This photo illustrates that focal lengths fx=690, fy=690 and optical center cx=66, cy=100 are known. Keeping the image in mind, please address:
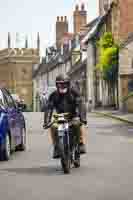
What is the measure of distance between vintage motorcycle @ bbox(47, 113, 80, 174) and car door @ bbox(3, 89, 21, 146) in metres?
3.06

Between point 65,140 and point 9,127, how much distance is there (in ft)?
10.1

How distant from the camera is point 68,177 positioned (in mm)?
11828

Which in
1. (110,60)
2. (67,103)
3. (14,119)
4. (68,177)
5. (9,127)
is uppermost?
(110,60)

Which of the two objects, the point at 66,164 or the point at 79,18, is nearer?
the point at 66,164

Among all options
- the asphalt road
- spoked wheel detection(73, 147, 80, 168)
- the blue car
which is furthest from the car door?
spoked wheel detection(73, 147, 80, 168)

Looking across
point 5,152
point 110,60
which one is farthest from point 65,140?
point 110,60

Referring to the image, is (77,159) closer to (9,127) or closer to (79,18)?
(9,127)

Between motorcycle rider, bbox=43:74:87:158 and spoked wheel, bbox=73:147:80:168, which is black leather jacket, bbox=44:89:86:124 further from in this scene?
spoked wheel, bbox=73:147:80:168

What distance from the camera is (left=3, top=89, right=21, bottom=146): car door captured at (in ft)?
51.5

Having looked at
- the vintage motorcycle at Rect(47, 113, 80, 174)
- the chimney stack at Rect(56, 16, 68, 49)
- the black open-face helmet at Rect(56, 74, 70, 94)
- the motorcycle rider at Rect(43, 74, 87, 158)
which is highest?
the chimney stack at Rect(56, 16, 68, 49)

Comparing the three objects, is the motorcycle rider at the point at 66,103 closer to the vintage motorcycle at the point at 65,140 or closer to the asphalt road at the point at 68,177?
the vintage motorcycle at the point at 65,140

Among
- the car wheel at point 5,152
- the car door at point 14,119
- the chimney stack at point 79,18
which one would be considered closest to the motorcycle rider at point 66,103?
the car wheel at point 5,152

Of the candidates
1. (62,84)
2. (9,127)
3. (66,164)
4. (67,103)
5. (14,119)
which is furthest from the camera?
(14,119)

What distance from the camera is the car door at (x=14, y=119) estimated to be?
Result: 15.7 meters
